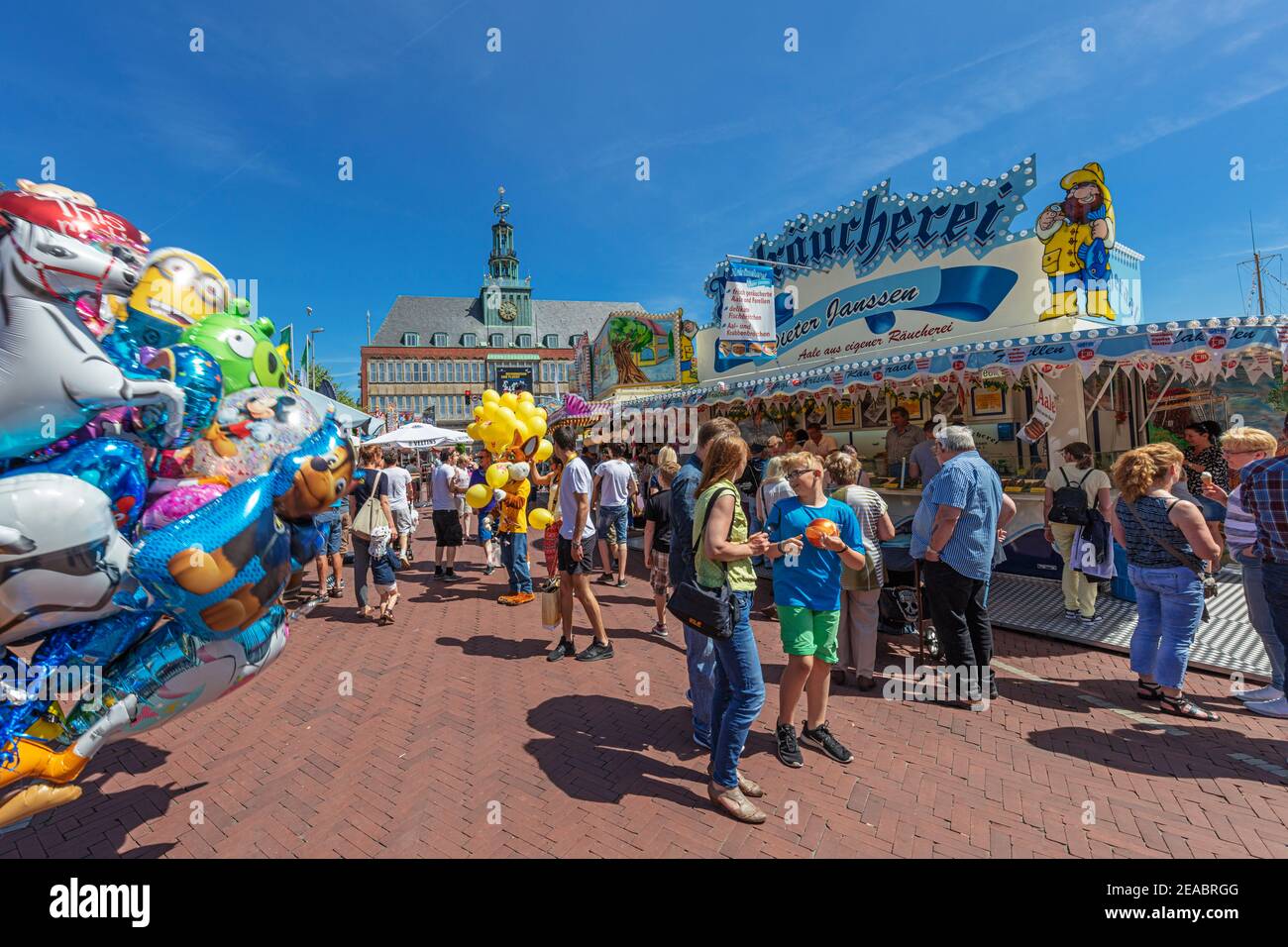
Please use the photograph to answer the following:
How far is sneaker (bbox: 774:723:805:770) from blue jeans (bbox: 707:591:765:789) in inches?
21.0

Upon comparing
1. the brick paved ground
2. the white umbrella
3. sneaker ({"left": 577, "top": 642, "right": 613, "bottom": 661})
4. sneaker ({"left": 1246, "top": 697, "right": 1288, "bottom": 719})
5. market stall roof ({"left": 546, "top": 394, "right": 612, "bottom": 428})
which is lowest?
the brick paved ground

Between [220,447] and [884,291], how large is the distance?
10743 millimetres

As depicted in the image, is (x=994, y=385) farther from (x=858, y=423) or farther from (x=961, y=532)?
(x=961, y=532)

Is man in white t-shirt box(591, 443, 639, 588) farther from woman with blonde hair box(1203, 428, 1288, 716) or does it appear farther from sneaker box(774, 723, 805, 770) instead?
woman with blonde hair box(1203, 428, 1288, 716)

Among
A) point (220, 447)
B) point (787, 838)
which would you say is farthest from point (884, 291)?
point (220, 447)

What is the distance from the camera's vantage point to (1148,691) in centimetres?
419

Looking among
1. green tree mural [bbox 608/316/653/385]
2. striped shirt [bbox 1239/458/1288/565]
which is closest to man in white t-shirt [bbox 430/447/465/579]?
striped shirt [bbox 1239/458/1288/565]

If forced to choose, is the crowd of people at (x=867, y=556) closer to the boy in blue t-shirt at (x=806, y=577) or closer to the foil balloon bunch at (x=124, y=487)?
the boy in blue t-shirt at (x=806, y=577)

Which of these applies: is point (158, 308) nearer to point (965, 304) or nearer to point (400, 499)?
point (400, 499)

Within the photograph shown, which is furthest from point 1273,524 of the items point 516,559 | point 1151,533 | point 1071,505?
point 516,559

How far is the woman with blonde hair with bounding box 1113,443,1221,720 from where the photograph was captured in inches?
151

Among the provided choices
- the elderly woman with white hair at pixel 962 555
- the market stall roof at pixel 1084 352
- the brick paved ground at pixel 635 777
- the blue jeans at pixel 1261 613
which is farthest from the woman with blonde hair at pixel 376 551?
the blue jeans at pixel 1261 613

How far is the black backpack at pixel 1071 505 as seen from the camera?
579 centimetres

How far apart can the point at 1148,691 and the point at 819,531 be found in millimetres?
3020
